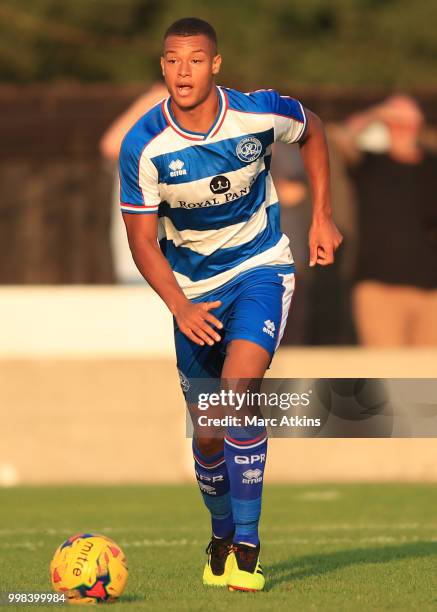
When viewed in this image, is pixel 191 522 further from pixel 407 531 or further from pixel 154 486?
pixel 154 486

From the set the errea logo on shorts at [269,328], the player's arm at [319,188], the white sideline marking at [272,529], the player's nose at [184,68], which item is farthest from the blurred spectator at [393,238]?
the player's nose at [184,68]

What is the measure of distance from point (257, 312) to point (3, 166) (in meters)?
8.53

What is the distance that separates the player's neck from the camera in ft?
24.0

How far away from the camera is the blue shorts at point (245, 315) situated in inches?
289

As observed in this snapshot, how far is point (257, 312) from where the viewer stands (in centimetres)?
737

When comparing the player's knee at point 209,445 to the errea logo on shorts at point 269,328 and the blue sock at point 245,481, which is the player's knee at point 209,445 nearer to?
the blue sock at point 245,481

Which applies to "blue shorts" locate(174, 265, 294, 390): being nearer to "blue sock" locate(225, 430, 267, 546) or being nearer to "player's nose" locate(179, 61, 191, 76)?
"blue sock" locate(225, 430, 267, 546)

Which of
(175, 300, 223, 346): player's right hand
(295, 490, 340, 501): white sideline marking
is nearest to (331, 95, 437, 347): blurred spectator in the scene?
(295, 490, 340, 501): white sideline marking

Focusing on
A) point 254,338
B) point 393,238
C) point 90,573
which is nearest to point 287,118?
point 254,338

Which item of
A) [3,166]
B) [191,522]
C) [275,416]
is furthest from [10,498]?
[275,416]

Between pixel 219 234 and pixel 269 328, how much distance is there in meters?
0.54

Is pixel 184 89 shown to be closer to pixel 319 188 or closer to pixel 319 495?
pixel 319 188

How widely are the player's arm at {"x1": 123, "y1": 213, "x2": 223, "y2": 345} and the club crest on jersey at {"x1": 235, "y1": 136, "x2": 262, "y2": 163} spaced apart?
1.62ft

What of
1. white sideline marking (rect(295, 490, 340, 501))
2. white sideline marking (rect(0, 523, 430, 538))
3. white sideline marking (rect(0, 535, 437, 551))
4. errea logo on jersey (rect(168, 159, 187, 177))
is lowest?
white sideline marking (rect(295, 490, 340, 501))
